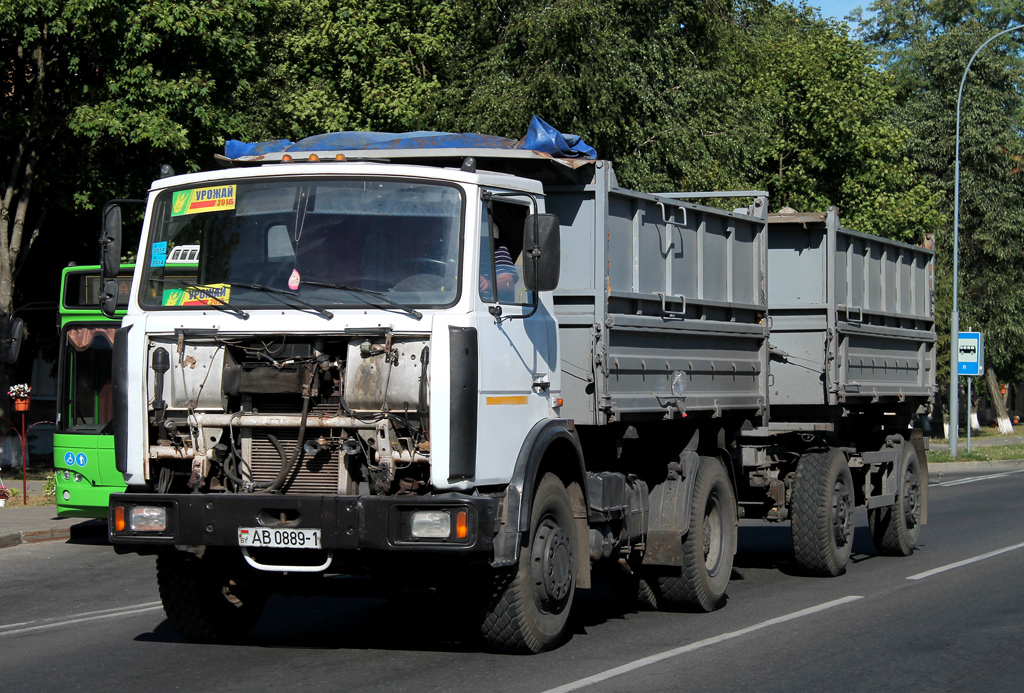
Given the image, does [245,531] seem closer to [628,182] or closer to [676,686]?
Answer: [676,686]

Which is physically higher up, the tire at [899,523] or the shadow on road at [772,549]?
the tire at [899,523]

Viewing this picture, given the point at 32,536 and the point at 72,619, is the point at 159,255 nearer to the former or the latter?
the point at 72,619

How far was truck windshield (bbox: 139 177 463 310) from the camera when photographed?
6949 millimetres

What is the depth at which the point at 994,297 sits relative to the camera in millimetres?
43750

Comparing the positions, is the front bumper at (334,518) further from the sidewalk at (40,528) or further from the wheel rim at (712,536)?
the sidewalk at (40,528)

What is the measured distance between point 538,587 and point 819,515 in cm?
495

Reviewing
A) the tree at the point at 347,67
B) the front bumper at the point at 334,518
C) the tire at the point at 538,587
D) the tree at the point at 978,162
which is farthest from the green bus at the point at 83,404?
the tree at the point at 978,162

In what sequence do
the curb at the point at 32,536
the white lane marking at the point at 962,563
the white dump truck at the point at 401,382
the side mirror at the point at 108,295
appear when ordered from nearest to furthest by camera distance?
the white dump truck at the point at 401,382 < the side mirror at the point at 108,295 < the white lane marking at the point at 962,563 < the curb at the point at 32,536

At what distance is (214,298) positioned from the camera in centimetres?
Result: 714

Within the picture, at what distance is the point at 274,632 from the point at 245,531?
2.17 m

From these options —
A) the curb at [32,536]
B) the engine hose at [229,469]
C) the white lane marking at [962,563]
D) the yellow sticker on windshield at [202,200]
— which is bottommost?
the curb at [32,536]

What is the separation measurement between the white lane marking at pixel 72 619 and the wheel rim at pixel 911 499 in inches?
306

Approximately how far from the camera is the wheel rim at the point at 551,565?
7359 millimetres

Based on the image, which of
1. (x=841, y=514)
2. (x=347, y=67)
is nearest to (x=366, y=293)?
(x=841, y=514)
